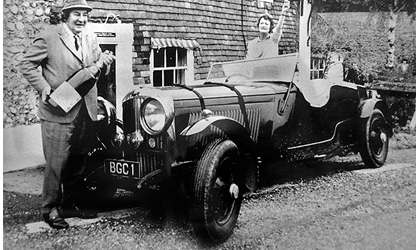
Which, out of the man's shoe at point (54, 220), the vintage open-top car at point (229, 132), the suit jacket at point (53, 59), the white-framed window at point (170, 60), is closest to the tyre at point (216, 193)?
the vintage open-top car at point (229, 132)

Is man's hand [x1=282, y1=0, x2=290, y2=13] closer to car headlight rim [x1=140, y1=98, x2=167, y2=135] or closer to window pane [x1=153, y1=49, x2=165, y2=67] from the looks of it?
window pane [x1=153, y1=49, x2=165, y2=67]

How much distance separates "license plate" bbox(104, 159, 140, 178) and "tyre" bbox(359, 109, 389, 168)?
150cm

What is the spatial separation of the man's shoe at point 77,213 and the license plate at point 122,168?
243 mm

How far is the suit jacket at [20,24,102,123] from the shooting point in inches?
91.6

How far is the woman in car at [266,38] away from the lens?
110 inches

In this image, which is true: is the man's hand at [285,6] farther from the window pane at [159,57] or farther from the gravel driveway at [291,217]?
the gravel driveway at [291,217]

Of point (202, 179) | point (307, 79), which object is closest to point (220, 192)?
point (202, 179)

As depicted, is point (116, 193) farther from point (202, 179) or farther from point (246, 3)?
point (246, 3)

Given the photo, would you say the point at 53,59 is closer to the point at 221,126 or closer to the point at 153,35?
the point at 153,35

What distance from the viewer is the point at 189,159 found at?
98.5 inches

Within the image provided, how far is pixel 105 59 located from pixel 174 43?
39cm

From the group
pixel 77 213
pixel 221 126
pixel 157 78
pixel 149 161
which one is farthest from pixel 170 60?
pixel 77 213

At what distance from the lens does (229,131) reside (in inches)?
105

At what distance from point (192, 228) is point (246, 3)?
4.22ft
